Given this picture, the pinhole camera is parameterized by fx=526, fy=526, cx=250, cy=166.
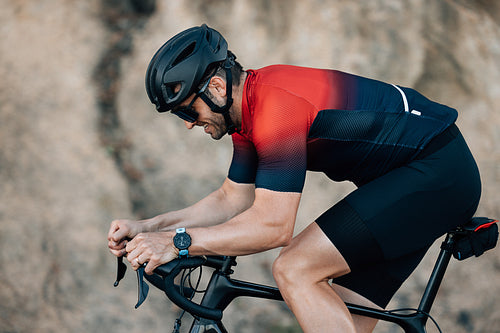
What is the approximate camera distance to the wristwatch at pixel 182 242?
5.63 feet

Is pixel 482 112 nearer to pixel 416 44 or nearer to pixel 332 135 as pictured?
pixel 416 44

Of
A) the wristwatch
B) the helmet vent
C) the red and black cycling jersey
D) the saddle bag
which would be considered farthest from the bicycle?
the helmet vent

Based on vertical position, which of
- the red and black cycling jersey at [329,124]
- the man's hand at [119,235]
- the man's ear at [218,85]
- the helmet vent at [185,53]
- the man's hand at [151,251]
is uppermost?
the helmet vent at [185,53]

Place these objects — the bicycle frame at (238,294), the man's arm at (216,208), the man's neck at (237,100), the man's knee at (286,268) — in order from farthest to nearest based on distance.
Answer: the man's arm at (216,208)
the bicycle frame at (238,294)
the man's neck at (237,100)
the man's knee at (286,268)

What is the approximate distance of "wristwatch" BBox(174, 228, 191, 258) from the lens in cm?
171

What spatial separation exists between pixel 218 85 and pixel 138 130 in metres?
1.92

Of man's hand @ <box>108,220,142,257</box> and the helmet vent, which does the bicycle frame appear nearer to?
man's hand @ <box>108,220,142,257</box>

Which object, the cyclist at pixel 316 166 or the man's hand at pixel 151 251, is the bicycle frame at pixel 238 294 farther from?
the man's hand at pixel 151 251

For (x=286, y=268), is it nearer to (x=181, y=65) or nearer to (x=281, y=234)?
(x=281, y=234)

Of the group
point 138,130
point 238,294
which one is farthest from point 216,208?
point 138,130

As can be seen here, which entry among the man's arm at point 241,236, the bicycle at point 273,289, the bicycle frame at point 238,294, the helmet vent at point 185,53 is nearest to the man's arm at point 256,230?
the man's arm at point 241,236

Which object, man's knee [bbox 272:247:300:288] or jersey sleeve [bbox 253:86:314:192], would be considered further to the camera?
man's knee [bbox 272:247:300:288]

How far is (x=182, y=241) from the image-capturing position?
1.72 m

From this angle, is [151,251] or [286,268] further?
[286,268]
